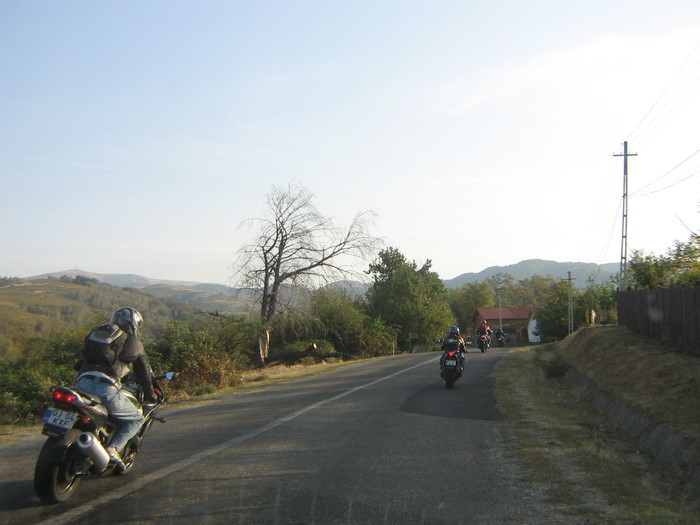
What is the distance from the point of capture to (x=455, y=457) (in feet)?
23.9

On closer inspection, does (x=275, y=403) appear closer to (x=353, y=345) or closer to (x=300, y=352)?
(x=300, y=352)

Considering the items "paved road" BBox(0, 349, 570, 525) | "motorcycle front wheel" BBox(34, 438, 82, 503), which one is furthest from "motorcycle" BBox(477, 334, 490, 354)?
"motorcycle front wheel" BBox(34, 438, 82, 503)

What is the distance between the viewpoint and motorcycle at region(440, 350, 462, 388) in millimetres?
15125

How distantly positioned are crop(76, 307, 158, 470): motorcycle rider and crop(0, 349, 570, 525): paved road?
51 centimetres

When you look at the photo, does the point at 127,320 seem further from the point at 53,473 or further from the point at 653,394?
→ the point at 653,394

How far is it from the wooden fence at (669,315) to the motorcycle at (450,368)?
5.19m

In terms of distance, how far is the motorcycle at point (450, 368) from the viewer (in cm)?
1512

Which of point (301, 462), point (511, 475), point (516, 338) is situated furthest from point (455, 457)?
point (516, 338)

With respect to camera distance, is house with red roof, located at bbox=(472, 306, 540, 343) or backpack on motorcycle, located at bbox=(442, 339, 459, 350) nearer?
backpack on motorcycle, located at bbox=(442, 339, 459, 350)

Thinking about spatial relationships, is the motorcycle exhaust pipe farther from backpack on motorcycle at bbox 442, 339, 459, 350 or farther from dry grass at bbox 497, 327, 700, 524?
backpack on motorcycle at bbox 442, 339, 459, 350

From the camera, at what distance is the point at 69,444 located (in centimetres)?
530

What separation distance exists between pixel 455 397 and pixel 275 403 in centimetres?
396

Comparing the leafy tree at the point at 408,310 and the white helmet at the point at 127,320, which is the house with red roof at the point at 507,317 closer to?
the leafy tree at the point at 408,310

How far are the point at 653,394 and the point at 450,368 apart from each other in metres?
5.23
